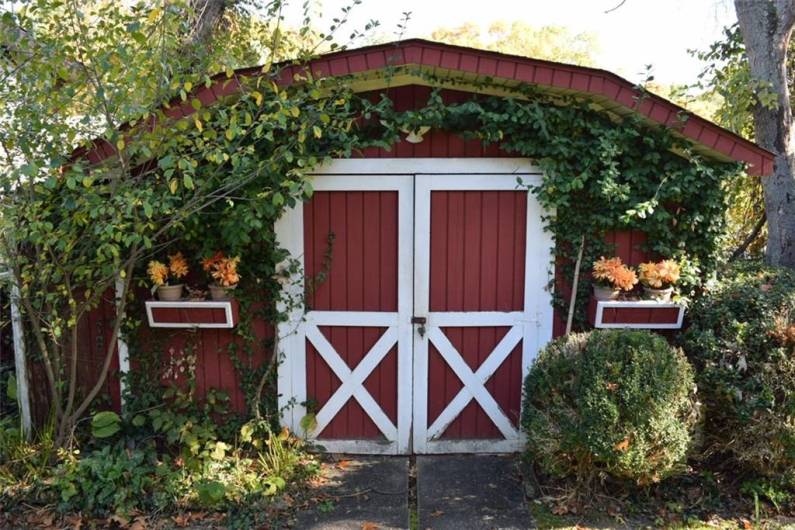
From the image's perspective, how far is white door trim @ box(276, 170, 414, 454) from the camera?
4867 millimetres

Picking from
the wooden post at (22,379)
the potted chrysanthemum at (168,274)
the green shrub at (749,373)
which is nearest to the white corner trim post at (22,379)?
the wooden post at (22,379)

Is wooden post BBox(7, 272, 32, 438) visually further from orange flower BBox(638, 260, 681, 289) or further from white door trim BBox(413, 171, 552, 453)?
orange flower BBox(638, 260, 681, 289)

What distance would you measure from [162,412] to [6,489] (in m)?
1.14

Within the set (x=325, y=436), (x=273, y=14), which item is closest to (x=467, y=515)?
(x=325, y=436)

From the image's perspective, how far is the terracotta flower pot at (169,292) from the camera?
15.5ft

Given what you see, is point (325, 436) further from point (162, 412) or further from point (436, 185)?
point (436, 185)

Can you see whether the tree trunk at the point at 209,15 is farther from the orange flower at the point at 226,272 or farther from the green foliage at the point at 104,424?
the green foliage at the point at 104,424

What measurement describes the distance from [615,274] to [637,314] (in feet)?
1.26

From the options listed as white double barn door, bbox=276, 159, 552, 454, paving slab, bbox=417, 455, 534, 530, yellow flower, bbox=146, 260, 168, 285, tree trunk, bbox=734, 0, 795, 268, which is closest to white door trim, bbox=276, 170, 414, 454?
white double barn door, bbox=276, 159, 552, 454

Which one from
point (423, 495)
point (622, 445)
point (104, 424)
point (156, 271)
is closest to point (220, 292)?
point (156, 271)

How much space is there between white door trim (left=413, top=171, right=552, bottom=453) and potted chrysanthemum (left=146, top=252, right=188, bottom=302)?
183 centimetres

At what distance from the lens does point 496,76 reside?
14.5ft

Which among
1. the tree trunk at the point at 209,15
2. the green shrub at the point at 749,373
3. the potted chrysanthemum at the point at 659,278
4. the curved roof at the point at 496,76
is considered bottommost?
the green shrub at the point at 749,373

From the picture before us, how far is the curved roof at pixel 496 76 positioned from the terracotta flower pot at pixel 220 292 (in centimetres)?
124
